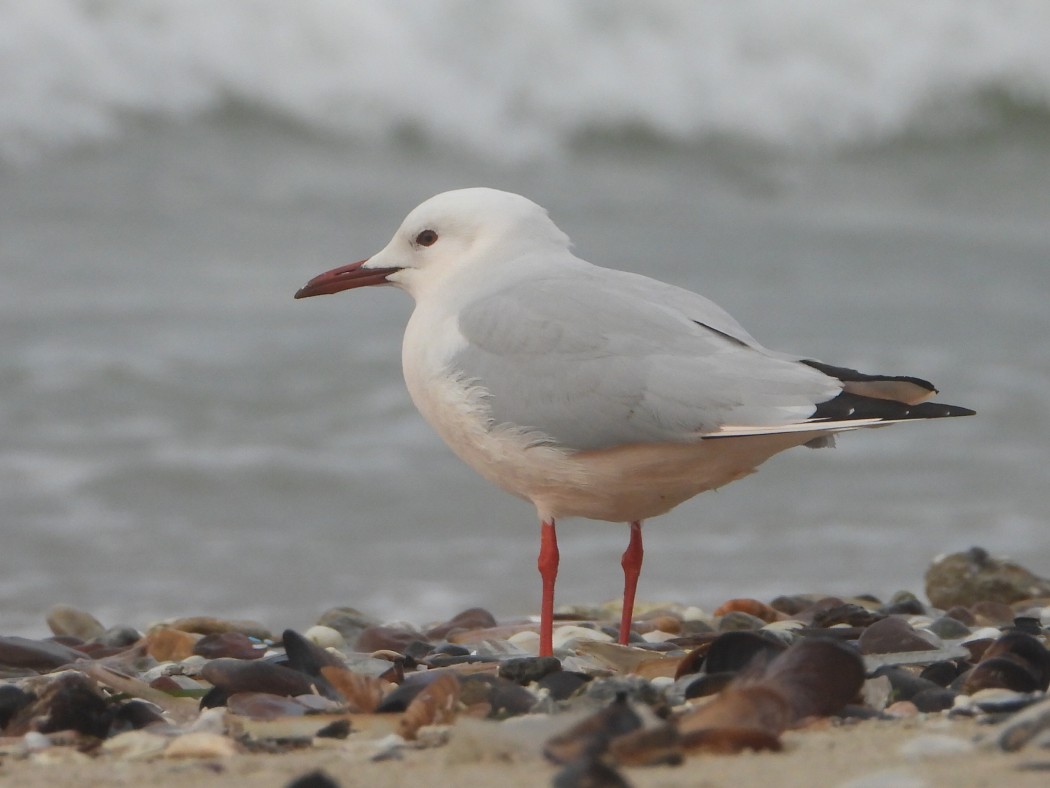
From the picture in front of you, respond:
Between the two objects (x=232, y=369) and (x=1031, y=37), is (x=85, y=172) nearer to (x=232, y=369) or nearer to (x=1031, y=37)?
(x=232, y=369)

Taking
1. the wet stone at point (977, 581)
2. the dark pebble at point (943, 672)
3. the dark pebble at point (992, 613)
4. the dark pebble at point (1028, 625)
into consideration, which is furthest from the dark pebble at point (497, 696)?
the wet stone at point (977, 581)

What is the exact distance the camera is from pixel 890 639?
12.9ft

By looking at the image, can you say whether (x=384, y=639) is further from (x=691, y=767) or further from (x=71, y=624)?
(x=691, y=767)

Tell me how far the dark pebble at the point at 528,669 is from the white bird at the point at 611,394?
1.62ft

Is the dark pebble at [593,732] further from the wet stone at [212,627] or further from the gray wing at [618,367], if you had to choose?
the wet stone at [212,627]

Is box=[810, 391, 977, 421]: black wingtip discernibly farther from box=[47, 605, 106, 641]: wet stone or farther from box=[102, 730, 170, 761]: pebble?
box=[47, 605, 106, 641]: wet stone

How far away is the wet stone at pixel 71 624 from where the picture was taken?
5.31 m

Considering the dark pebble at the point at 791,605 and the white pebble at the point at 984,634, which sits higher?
the dark pebble at the point at 791,605

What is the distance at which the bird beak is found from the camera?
4.86m

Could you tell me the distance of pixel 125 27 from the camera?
12.3m

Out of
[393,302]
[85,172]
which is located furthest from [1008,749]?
[85,172]

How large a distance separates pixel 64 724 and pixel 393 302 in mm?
7703

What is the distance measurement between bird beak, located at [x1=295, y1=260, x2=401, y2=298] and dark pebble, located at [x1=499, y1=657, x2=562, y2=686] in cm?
162

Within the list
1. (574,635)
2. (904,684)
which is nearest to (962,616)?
(574,635)
